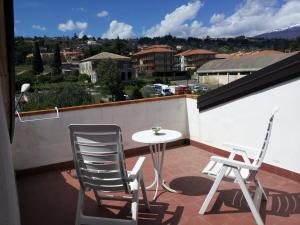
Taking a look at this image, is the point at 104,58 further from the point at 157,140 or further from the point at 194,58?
the point at 157,140

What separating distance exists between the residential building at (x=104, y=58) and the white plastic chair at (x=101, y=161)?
6119 centimetres

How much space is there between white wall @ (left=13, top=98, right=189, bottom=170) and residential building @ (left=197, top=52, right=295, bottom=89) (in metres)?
50.1

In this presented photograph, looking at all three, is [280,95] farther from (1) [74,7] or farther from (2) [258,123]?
(1) [74,7]

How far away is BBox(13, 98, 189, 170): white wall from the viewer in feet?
14.1

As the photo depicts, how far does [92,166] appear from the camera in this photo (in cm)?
256

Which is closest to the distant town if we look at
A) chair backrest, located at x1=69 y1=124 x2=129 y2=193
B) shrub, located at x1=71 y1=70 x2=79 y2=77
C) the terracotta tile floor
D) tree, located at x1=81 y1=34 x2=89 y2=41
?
shrub, located at x1=71 y1=70 x2=79 y2=77

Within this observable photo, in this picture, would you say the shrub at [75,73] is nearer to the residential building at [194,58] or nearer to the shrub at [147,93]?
the residential building at [194,58]

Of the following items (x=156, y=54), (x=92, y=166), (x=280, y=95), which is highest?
(x=156, y=54)

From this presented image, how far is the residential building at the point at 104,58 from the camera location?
2522 inches

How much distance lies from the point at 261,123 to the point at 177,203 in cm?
170

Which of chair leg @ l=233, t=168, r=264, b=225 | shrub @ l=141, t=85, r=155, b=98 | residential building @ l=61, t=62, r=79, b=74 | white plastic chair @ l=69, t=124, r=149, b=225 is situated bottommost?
shrub @ l=141, t=85, r=155, b=98

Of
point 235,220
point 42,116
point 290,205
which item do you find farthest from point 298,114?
point 42,116

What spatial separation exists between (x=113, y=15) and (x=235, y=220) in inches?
4298

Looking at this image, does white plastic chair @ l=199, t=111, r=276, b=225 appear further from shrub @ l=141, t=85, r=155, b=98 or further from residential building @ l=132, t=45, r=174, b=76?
residential building @ l=132, t=45, r=174, b=76
